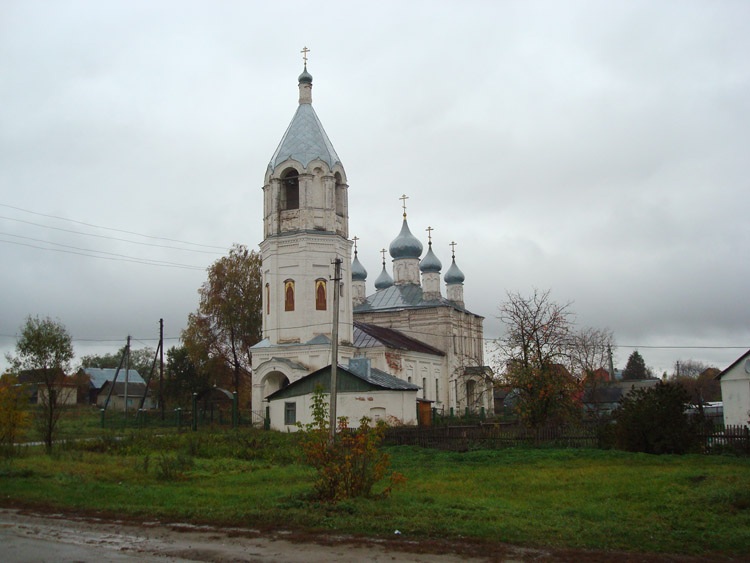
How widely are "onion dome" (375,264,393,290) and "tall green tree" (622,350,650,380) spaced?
46467mm

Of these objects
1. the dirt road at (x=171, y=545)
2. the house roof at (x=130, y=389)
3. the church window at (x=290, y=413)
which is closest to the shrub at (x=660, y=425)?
the dirt road at (x=171, y=545)

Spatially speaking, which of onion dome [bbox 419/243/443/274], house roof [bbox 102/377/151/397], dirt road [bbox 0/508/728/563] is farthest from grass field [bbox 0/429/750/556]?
house roof [bbox 102/377/151/397]

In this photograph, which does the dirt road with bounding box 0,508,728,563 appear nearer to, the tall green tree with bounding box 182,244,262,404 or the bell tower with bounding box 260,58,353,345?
the bell tower with bounding box 260,58,353,345

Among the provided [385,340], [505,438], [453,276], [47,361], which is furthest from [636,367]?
[47,361]

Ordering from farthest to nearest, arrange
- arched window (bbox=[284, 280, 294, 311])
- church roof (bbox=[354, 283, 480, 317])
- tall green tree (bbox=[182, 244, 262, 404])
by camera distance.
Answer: church roof (bbox=[354, 283, 480, 317]) < tall green tree (bbox=[182, 244, 262, 404]) < arched window (bbox=[284, 280, 294, 311])

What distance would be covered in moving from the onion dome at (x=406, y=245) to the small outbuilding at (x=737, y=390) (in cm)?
2993

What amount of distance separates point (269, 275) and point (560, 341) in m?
15.2

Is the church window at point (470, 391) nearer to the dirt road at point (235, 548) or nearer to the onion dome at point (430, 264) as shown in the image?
the onion dome at point (430, 264)

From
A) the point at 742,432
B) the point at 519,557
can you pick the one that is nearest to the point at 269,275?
the point at 742,432

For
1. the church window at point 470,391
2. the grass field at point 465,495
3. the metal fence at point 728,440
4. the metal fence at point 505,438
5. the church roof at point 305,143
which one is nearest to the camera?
the grass field at point 465,495

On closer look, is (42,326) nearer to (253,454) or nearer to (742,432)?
(253,454)

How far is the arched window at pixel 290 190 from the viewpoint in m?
36.5

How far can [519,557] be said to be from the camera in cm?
868

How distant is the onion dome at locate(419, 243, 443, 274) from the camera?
54531 mm
